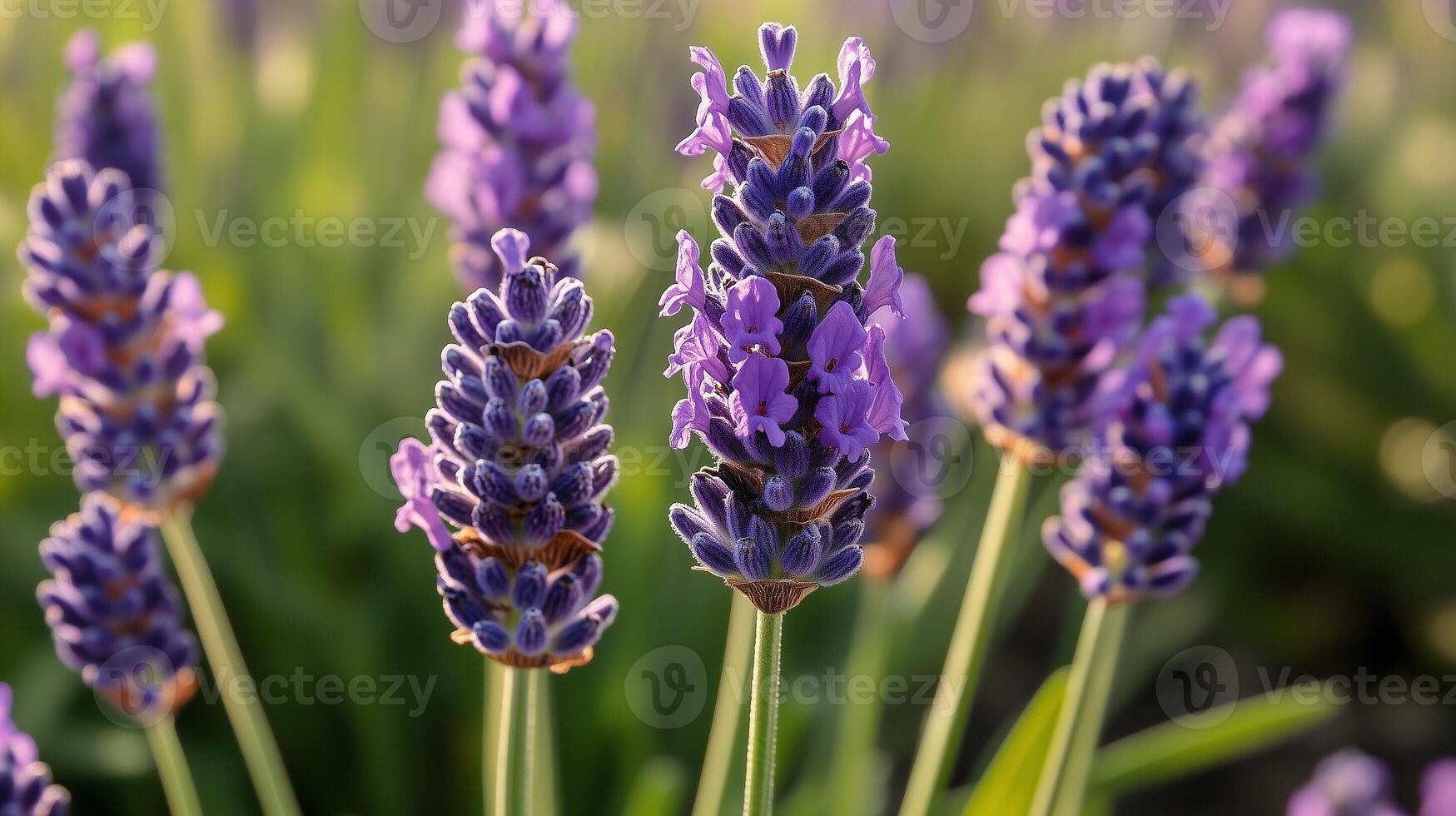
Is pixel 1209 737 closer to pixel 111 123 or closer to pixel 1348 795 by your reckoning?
pixel 1348 795

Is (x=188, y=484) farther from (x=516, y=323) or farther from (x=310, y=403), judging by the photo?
(x=310, y=403)

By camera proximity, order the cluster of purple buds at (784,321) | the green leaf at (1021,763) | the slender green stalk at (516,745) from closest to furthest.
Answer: the cluster of purple buds at (784,321) < the slender green stalk at (516,745) < the green leaf at (1021,763)

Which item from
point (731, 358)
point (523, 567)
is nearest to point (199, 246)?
point (523, 567)

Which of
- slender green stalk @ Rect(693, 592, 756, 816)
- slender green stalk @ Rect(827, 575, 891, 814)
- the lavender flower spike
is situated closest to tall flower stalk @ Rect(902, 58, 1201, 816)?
slender green stalk @ Rect(693, 592, 756, 816)

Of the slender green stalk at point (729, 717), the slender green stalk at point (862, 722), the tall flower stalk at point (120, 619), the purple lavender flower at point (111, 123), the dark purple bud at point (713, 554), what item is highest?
the purple lavender flower at point (111, 123)

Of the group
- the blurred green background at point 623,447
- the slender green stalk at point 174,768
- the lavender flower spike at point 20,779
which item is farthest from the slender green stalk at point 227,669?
the blurred green background at point 623,447

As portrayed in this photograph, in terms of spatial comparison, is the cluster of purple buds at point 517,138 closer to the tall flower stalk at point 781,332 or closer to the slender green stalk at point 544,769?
the slender green stalk at point 544,769
